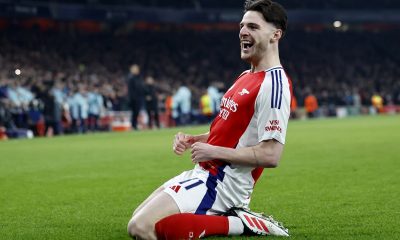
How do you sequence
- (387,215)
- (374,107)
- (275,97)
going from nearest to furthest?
1. (275,97)
2. (387,215)
3. (374,107)

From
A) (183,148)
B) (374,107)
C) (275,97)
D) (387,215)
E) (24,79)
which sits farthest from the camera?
(374,107)

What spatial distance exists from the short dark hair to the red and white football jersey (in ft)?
1.07

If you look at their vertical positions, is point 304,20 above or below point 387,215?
above

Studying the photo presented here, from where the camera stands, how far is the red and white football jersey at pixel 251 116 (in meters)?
5.58

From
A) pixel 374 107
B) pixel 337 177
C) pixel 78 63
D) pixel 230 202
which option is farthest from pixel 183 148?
pixel 374 107

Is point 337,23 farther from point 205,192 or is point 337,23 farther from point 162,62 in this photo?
point 205,192

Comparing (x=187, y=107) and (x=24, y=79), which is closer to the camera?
(x=24, y=79)

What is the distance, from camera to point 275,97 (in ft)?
18.4

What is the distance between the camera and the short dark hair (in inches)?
226

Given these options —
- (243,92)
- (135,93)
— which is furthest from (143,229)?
(135,93)

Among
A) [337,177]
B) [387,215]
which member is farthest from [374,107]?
[387,215]

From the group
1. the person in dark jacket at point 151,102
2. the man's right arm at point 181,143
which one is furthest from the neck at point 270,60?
the person in dark jacket at point 151,102

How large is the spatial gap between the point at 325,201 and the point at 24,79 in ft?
86.9

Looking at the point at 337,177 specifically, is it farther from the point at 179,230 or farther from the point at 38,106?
the point at 38,106
